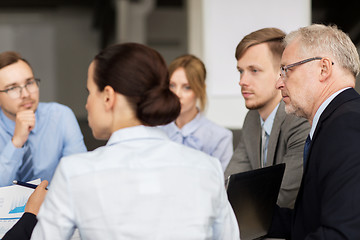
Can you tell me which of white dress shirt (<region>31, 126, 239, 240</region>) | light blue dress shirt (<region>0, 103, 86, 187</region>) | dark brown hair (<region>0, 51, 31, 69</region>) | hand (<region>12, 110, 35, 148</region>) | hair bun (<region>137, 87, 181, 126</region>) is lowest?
light blue dress shirt (<region>0, 103, 86, 187</region>)

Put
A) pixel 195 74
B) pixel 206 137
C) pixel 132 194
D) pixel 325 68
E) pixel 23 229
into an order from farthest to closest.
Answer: pixel 195 74, pixel 206 137, pixel 325 68, pixel 23 229, pixel 132 194

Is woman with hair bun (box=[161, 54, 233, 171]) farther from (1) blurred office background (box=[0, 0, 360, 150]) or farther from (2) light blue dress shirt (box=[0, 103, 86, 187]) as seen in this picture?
(1) blurred office background (box=[0, 0, 360, 150])

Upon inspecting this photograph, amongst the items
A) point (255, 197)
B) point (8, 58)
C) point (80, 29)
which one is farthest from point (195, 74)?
point (80, 29)

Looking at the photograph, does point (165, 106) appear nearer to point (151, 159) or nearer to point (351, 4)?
point (151, 159)

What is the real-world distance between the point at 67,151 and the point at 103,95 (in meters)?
1.29

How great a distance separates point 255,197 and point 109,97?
0.63 metres

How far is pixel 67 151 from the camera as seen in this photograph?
2.48 meters

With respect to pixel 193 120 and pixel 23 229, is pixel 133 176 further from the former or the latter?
pixel 193 120

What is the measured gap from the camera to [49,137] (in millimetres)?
2451

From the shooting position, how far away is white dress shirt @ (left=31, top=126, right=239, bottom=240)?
1.15 meters

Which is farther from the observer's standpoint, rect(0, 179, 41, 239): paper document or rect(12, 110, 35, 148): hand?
rect(12, 110, 35, 148): hand

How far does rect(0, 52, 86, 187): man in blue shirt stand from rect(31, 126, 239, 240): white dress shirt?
1.13 m

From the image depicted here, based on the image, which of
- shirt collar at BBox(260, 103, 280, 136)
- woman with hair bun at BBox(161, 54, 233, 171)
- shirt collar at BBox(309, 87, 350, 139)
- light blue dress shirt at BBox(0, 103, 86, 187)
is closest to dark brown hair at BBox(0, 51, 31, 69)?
light blue dress shirt at BBox(0, 103, 86, 187)

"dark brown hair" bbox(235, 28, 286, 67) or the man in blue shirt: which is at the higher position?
"dark brown hair" bbox(235, 28, 286, 67)
